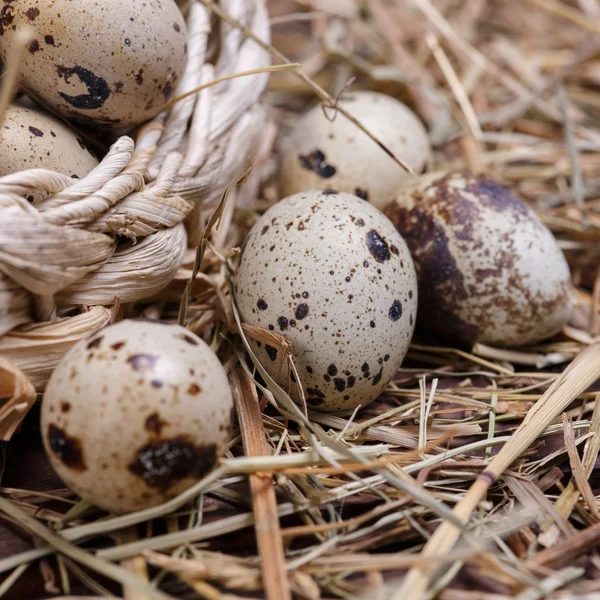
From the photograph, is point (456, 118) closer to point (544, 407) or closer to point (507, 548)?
point (544, 407)

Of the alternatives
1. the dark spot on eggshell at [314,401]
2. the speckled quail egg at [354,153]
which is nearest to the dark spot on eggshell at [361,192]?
the speckled quail egg at [354,153]

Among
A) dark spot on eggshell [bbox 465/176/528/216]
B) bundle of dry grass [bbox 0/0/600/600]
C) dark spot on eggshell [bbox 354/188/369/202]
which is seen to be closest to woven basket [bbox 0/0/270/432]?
bundle of dry grass [bbox 0/0/600/600]

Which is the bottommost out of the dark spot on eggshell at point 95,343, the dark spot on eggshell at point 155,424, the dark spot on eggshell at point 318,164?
the dark spot on eggshell at point 155,424

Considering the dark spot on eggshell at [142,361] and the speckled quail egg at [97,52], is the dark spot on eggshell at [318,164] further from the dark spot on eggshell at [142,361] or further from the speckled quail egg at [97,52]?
the dark spot on eggshell at [142,361]

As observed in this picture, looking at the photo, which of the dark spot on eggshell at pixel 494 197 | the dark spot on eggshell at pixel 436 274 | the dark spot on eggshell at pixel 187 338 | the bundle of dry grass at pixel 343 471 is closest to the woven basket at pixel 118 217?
the bundle of dry grass at pixel 343 471

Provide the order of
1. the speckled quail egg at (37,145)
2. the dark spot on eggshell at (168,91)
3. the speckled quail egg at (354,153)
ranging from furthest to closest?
1. the speckled quail egg at (354,153)
2. the dark spot on eggshell at (168,91)
3. the speckled quail egg at (37,145)

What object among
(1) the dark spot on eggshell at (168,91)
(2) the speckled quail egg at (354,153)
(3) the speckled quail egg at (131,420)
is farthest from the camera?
(2) the speckled quail egg at (354,153)

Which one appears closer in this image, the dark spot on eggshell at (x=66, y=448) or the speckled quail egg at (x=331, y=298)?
the dark spot on eggshell at (x=66, y=448)

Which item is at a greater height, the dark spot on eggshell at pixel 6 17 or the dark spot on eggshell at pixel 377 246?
the dark spot on eggshell at pixel 6 17
